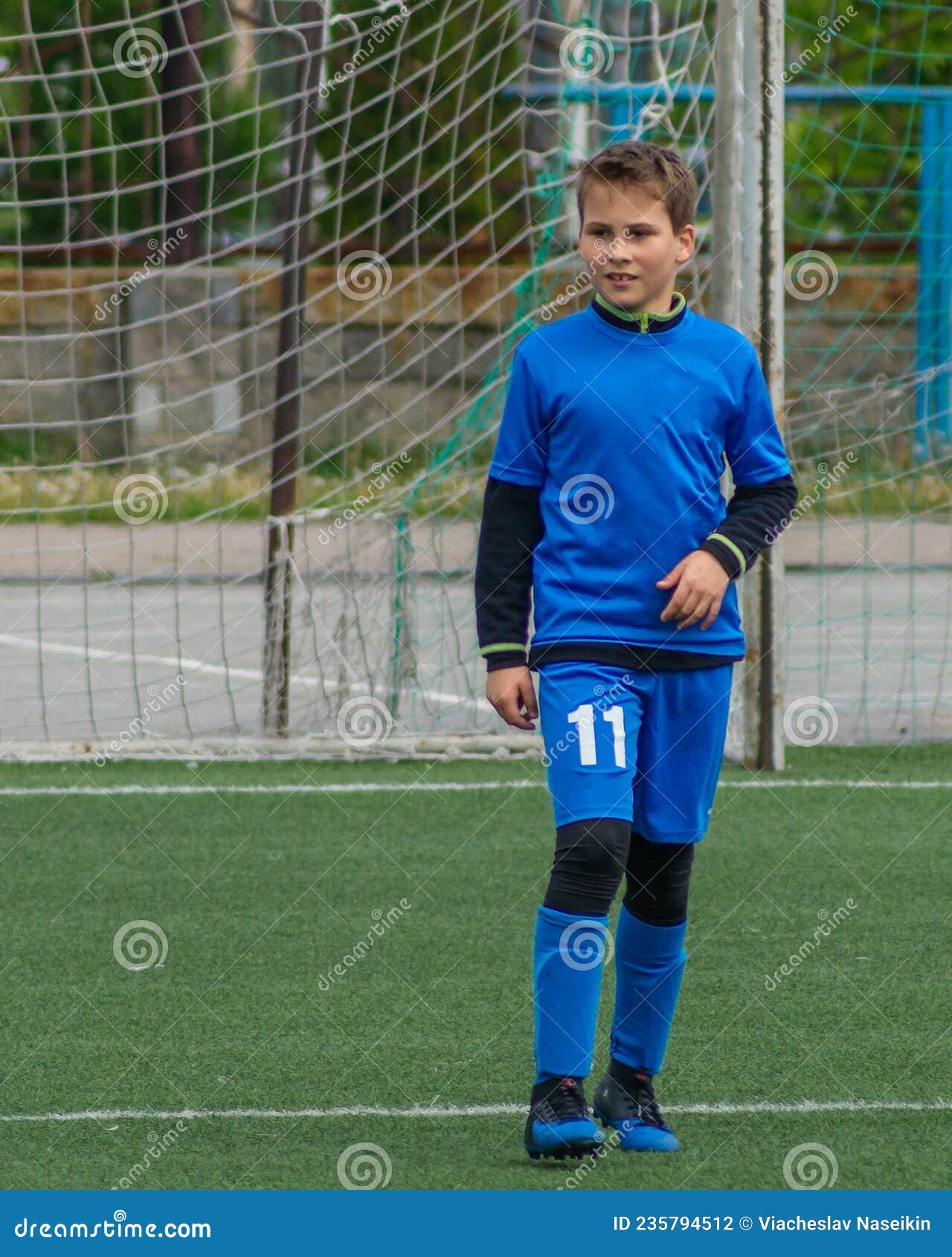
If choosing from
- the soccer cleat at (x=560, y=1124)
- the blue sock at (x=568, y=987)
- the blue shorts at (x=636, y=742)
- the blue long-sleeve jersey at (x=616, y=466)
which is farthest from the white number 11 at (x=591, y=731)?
the soccer cleat at (x=560, y=1124)

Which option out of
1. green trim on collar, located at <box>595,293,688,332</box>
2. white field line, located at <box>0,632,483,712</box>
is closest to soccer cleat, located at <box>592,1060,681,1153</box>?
green trim on collar, located at <box>595,293,688,332</box>

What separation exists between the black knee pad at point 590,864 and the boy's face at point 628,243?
2.69ft

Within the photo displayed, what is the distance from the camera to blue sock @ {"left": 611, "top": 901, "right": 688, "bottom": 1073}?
3104 millimetres

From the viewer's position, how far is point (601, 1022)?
3.79m

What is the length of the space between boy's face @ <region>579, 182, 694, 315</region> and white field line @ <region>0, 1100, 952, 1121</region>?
1337mm

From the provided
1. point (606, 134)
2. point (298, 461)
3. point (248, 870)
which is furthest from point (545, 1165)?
point (606, 134)

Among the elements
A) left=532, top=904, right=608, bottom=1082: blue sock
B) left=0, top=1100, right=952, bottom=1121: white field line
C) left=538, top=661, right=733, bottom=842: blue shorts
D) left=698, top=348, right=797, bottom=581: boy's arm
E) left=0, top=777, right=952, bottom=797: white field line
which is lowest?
left=0, top=777, right=952, bottom=797: white field line

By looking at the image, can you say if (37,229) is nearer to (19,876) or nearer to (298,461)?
(298,461)

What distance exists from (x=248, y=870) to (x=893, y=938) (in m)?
1.76

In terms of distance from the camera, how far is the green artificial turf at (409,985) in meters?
3.02

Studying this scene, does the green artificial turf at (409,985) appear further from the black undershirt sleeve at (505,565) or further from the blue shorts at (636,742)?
the black undershirt sleeve at (505,565)

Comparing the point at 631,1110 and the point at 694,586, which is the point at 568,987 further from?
the point at 694,586

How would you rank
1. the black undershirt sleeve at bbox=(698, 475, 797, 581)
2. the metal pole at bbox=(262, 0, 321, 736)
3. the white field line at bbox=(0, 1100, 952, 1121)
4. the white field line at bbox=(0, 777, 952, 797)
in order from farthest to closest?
the metal pole at bbox=(262, 0, 321, 736), the white field line at bbox=(0, 777, 952, 797), the white field line at bbox=(0, 1100, 952, 1121), the black undershirt sleeve at bbox=(698, 475, 797, 581)

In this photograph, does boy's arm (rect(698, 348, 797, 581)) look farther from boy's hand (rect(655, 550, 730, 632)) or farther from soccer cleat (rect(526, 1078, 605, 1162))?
soccer cleat (rect(526, 1078, 605, 1162))
